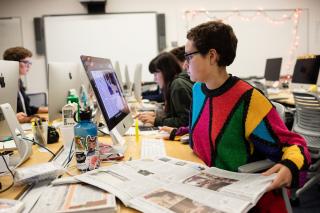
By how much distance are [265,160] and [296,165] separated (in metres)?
0.19

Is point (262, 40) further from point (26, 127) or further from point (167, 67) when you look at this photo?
point (26, 127)

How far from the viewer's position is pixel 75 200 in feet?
2.87

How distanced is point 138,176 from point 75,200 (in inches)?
9.3

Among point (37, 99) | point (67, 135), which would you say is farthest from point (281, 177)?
point (37, 99)

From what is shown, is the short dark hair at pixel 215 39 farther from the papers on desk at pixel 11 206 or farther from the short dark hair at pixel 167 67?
the short dark hair at pixel 167 67

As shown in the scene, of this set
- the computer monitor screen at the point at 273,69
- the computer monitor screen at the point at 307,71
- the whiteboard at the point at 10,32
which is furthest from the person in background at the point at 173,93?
the whiteboard at the point at 10,32

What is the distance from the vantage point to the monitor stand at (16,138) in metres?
1.33

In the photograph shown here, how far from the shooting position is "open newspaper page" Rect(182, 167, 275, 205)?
2.88 ft

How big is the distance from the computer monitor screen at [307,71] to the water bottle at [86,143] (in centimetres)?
352

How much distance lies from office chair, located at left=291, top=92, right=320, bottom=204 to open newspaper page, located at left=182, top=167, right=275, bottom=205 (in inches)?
71.6

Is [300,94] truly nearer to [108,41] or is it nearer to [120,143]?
[120,143]

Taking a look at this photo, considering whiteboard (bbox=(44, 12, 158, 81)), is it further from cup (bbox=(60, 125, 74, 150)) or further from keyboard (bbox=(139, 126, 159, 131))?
cup (bbox=(60, 125, 74, 150))

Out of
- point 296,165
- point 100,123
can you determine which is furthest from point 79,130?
point 100,123

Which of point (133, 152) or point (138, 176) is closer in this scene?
point (138, 176)
